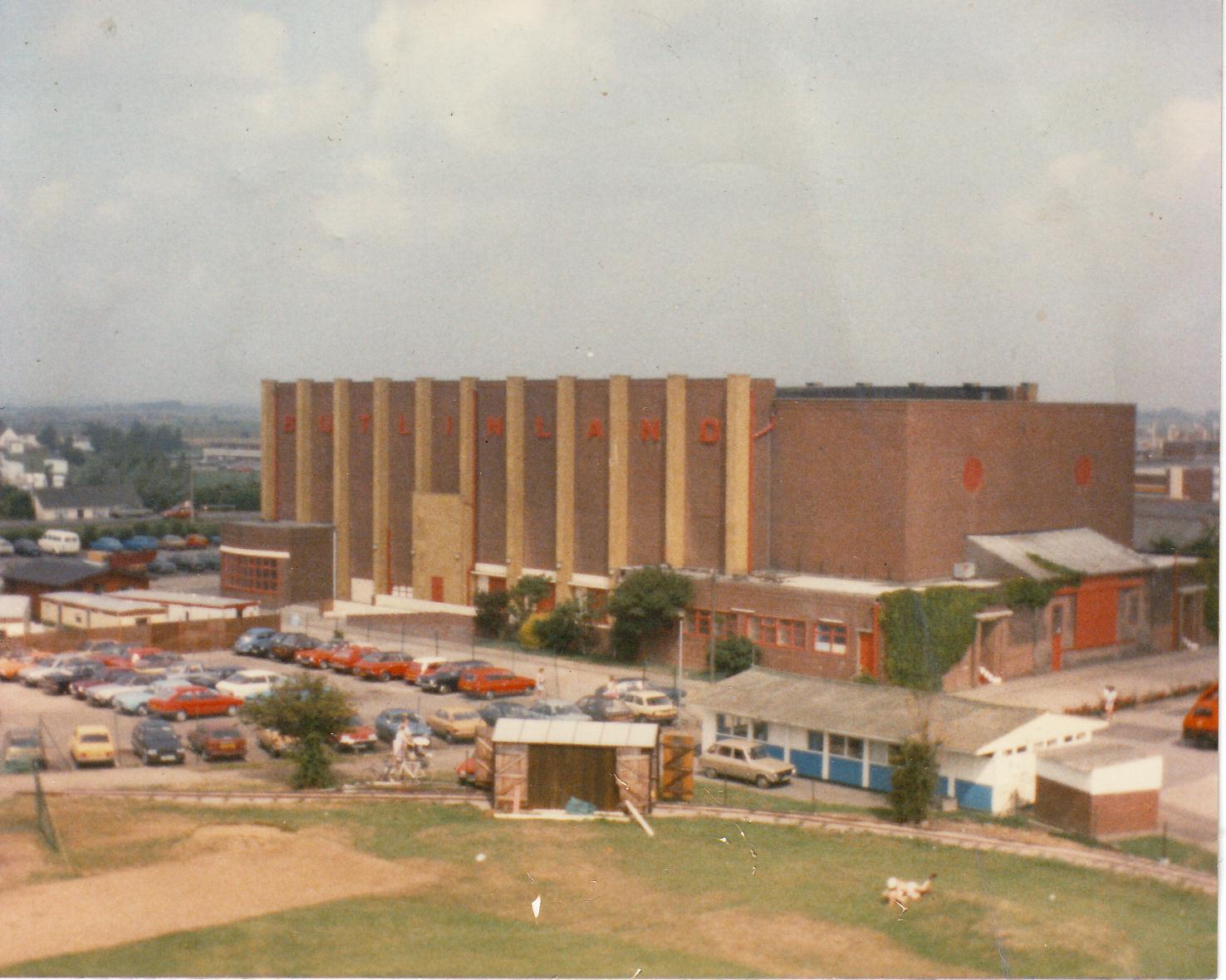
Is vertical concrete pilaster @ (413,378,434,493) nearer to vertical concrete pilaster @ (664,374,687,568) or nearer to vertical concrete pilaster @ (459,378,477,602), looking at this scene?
vertical concrete pilaster @ (459,378,477,602)

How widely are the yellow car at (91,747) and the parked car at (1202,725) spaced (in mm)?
23429

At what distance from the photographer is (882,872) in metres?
21.3

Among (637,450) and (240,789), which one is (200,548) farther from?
(240,789)

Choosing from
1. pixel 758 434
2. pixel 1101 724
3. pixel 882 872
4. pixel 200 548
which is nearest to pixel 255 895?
pixel 882 872

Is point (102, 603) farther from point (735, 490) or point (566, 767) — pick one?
point (566, 767)

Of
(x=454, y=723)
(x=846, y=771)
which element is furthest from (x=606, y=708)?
(x=846, y=771)

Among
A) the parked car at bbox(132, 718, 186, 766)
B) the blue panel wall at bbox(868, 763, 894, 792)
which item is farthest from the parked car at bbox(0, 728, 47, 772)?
the blue panel wall at bbox(868, 763, 894, 792)

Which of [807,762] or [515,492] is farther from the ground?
[515,492]

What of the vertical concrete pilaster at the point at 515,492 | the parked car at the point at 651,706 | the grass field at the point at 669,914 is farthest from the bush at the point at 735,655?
the grass field at the point at 669,914

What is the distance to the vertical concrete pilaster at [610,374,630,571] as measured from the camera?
45.4 metres

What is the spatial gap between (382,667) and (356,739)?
8.52 m

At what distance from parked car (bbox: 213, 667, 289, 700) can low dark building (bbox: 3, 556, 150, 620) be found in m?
18.1

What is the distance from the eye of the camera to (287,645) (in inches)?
1678

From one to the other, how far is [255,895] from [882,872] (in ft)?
32.7
